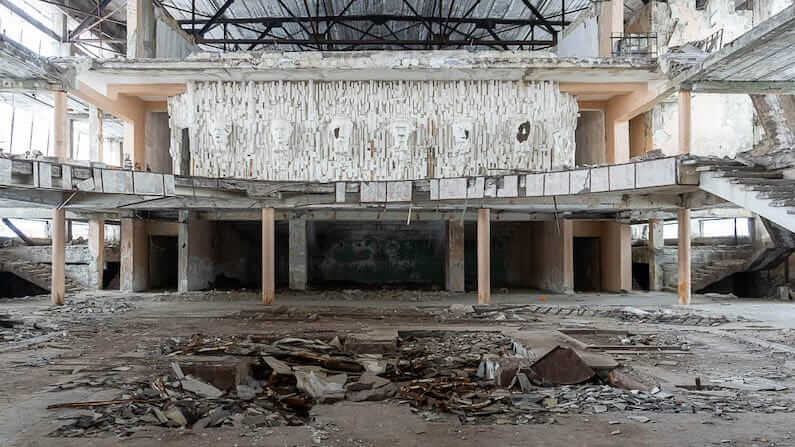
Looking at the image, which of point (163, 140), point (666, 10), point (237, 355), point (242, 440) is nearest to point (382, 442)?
point (242, 440)

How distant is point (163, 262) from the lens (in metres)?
22.1

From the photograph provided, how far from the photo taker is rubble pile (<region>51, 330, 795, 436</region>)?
5.55 meters

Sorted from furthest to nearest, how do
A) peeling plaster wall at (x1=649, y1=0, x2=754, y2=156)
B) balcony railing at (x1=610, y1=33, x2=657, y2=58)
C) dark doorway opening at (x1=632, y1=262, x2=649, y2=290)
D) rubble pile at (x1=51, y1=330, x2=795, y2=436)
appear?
1. dark doorway opening at (x1=632, y1=262, x2=649, y2=290)
2. peeling plaster wall at (x1=649, y1=0, x2=754, y2=156)
3. balcony railing at (x1=610, y1=33, x2=657, y2=58)
4. rubble pile at (x1=51, y1=330, x2=795, y2=436)

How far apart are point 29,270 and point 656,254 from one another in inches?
873

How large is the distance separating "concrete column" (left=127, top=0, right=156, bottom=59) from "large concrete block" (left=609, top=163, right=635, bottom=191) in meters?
15.6

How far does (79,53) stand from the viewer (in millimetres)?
25297

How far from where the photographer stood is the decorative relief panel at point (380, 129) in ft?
58.1

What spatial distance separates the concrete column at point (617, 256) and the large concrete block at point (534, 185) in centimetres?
791

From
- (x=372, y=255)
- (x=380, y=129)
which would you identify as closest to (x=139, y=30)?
(x=380, y=129)

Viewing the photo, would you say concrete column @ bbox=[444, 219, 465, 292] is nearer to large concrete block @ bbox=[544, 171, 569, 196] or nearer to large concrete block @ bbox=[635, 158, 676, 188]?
large concrete block @ bbox=[544, 171, 569, 196]

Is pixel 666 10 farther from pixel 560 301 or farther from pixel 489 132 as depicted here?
pixel 560 301

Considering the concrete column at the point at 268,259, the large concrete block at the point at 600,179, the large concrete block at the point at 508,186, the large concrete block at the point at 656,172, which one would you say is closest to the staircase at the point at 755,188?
the large concrete block at the point at 656,172

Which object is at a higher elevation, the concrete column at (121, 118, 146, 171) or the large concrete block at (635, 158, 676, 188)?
the concrete column at (121, 118, 146, 171)

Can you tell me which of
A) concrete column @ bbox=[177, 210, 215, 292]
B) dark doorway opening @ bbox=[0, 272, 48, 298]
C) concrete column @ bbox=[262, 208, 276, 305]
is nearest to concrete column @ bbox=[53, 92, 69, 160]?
concrete column @ bbox=[177, 210, 215, 292]
